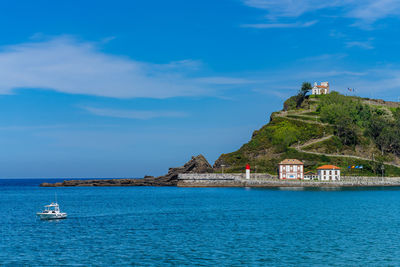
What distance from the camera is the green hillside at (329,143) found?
15550 centimetres

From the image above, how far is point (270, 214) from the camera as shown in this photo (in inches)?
2640

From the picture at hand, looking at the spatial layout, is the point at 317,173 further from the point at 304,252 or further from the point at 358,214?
the point at 304,252

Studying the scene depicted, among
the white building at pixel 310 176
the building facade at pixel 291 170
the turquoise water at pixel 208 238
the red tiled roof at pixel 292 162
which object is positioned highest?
the red tiled roof at pixel 292 162

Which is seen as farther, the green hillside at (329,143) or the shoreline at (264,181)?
the green hillside at (329,143)

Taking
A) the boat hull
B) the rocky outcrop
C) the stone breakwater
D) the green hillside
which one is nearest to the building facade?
the stone breakwater

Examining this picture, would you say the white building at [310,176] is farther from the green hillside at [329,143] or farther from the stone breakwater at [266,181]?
the green hillside at [329,143]

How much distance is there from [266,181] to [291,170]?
33.1 ft

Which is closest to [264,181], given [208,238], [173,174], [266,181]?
[266,181]

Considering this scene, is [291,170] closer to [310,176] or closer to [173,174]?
[310,176]

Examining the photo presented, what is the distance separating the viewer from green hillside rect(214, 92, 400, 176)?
510 feet

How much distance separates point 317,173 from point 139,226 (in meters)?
99.5

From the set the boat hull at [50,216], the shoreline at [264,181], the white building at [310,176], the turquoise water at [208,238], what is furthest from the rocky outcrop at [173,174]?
the boat hull at [50,216]

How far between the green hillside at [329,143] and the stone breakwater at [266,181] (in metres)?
6.43

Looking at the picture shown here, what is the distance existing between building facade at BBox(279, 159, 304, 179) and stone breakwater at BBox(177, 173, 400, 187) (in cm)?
312
